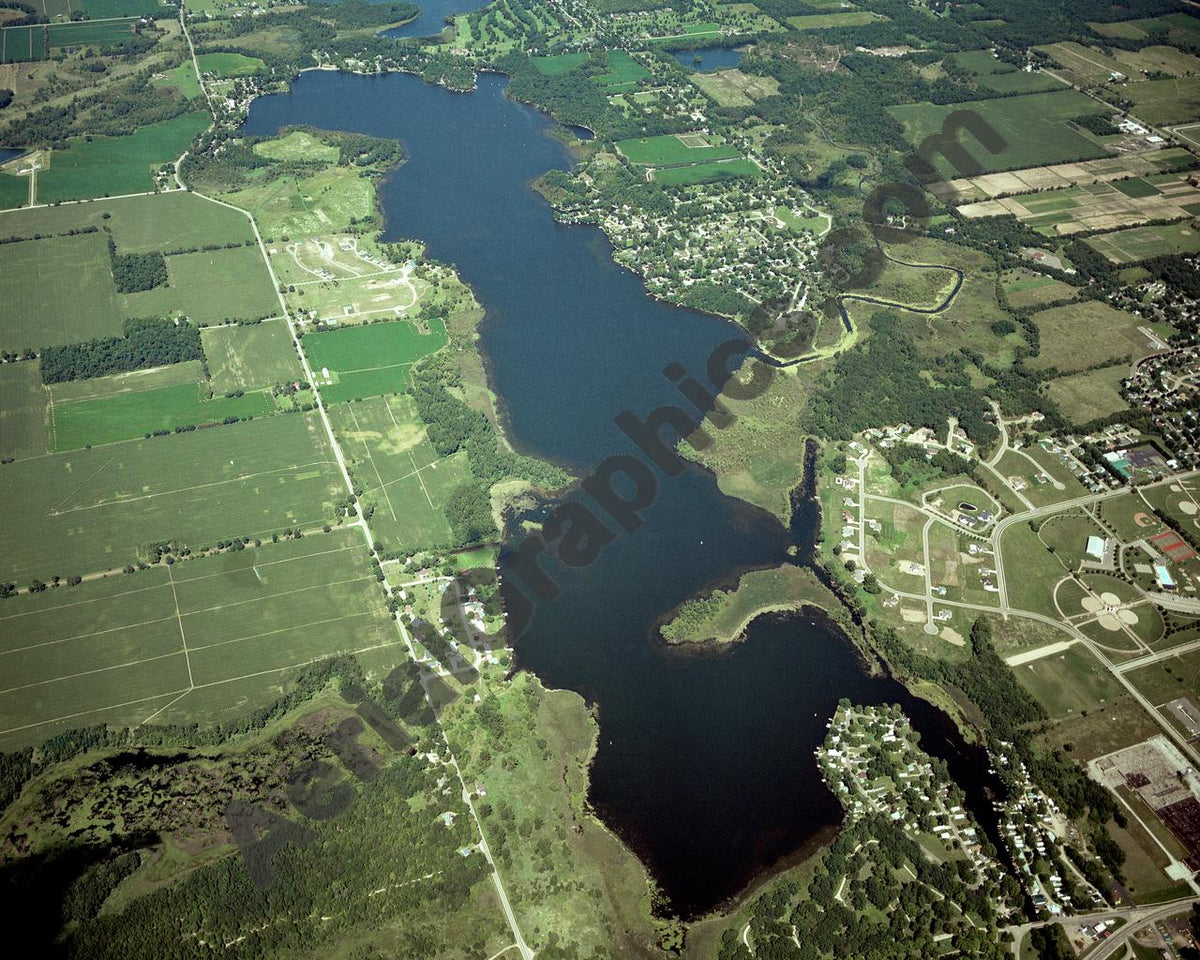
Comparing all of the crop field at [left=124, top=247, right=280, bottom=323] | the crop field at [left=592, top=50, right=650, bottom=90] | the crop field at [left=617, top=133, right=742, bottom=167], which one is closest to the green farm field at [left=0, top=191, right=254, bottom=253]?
the crop field at [left=124, top=247, right=280, bottom=323]

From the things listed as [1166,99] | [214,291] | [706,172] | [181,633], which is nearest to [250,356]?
[214,291]

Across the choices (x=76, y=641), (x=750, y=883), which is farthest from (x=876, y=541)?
(x=76, y=641)

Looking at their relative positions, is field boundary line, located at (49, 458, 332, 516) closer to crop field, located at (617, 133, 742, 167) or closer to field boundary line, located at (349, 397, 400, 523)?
field boundary line, located at (349, 397, 400, 523)

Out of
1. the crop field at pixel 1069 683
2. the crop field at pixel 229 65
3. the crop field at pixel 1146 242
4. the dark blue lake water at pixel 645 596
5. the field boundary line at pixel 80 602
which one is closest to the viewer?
the dark blue lake water at pixel 645 596

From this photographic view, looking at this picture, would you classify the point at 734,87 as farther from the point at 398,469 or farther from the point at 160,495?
the point at 160,495

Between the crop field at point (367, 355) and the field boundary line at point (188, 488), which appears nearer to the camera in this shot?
the field boundary line at point (188, 488)

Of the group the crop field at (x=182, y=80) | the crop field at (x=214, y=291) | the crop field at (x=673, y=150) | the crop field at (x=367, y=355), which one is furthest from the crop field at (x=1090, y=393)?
the crop field at (x=182, y=80)

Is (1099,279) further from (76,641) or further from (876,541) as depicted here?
(76,641)

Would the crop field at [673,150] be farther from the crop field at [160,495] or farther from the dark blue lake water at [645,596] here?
the crop field at [160,495]
